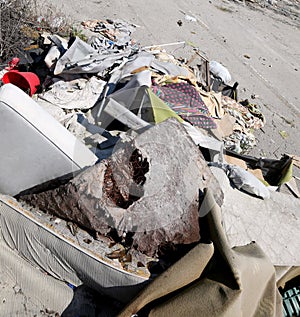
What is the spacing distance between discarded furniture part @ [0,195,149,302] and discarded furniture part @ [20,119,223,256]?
0.07 metres

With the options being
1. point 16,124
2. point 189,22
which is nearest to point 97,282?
point 16,124

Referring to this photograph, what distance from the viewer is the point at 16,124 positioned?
5.35 feet

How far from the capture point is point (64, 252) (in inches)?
66.9

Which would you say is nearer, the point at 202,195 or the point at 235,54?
the point at 202,195

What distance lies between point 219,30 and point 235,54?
88 cm

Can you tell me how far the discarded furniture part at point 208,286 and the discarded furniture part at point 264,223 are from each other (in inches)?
16.7

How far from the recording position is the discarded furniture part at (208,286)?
1.53 metres

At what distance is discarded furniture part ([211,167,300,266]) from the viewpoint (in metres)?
2.26

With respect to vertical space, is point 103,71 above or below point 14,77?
above

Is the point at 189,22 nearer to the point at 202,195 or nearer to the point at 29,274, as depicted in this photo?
the point at 202,195

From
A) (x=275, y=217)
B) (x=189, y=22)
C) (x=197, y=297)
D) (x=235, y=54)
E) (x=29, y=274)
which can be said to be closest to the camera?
(x=197, y=297)

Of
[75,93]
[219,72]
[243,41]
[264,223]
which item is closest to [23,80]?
[75,93]

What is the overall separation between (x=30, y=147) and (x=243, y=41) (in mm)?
5824

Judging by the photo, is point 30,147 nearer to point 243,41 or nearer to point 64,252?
point 64,252
